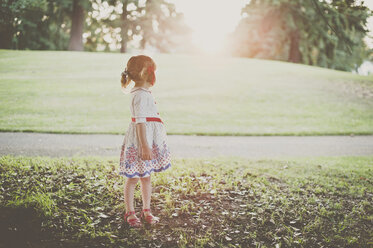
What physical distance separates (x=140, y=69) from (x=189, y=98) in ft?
31.6

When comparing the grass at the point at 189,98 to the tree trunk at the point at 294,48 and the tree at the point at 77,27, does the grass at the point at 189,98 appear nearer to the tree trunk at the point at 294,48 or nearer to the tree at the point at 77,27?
the tree at the point at 77,27

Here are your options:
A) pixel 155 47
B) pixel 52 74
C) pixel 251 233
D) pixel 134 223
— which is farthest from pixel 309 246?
pixel 155 47

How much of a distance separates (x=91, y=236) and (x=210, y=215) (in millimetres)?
1363

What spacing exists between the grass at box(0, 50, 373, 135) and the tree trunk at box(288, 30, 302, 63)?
6783mm

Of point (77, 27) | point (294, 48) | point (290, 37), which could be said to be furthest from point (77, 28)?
point (294, 48)

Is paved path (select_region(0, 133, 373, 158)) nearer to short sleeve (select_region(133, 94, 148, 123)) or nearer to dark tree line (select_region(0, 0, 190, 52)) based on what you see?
short sleeve (select_region(133, 94, 148, 123))

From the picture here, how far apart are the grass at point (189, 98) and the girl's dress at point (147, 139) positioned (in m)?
5.31

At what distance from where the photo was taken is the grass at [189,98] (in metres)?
9.06

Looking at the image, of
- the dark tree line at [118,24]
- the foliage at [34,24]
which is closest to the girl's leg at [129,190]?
the foliage at [34,24]

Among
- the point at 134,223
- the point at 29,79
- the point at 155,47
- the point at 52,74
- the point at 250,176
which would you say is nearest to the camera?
the point at 134,223

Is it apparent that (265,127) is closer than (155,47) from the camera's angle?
Yes

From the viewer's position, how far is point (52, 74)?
1400 cm

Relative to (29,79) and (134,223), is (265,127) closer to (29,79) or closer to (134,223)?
(134,223)

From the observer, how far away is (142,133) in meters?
2.87
